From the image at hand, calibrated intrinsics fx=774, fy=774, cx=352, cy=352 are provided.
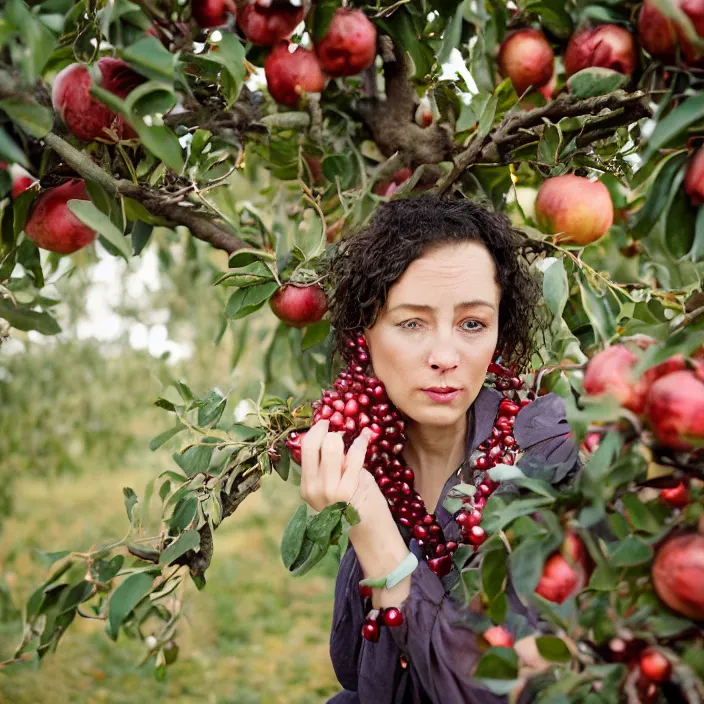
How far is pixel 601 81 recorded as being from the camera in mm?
799

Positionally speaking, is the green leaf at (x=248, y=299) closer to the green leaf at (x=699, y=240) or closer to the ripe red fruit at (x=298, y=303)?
the ripe red fruit at (x=298, y=303)

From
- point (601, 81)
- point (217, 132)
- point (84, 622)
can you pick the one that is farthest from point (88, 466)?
point (601, 81)

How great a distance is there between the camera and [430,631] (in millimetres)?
859

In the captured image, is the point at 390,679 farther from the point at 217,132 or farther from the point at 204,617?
the point at 204,617

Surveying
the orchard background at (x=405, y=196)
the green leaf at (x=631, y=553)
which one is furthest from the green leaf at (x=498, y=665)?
the green leaf at (x=631, y=553)

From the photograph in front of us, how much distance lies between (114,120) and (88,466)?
653cm

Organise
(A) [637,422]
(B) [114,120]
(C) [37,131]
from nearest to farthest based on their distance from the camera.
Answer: (A) [637,422], (C) [37,131], (B) [114,120]

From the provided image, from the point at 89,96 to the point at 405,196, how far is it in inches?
19.5

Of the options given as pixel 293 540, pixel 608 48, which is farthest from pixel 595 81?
pixel 293 540

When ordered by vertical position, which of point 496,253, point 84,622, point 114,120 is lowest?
point 84,622

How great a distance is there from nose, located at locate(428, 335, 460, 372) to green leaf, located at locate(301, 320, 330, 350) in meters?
0.29

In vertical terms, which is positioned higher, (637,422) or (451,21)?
(451,21)

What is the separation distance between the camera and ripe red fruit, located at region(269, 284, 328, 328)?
112 cm

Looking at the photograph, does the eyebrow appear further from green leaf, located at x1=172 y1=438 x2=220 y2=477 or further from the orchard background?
green leaf, located at x1=172 y1=438 x2=220 y2=477
